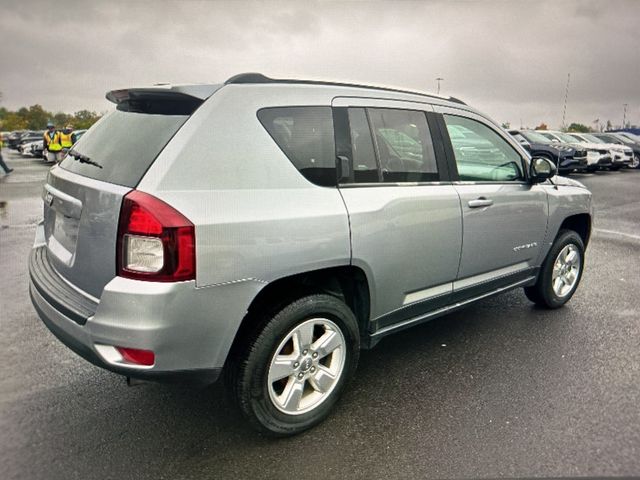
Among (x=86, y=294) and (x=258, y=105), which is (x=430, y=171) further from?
(x=86, y=294)

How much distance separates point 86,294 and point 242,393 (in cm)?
89

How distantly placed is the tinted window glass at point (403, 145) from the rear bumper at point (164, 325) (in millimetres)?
1204

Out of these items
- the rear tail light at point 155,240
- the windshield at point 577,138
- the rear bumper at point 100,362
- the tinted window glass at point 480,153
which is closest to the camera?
the rear tail light at point 155,240

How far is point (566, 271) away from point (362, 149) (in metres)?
2.76

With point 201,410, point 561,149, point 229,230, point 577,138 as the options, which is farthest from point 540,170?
point 577,138

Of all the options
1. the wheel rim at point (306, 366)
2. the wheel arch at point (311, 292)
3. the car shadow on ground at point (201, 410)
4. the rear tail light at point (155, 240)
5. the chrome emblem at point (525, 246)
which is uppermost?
the rear tail light at point (155, 240)

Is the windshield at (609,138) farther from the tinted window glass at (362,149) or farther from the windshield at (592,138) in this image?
the tinted window glass at (362,149)

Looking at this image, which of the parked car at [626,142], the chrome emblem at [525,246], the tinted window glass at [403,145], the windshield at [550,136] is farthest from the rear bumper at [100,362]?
the parked car at [626,142]

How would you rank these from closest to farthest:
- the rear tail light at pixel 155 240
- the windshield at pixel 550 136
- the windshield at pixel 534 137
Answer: the rear tail light at pixel 155 240, the windshield at pixel 534 137, the windshield at pixel 550 136

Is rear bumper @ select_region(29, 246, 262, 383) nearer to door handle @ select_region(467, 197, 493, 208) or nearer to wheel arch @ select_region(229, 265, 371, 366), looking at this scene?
wheel arch @ select_region(229, 265, 371, 366)

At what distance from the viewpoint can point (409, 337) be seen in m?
3.88

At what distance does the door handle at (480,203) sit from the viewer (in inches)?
130

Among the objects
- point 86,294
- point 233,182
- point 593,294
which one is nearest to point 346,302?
point 233,182

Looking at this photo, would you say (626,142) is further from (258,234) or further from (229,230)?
(229,230)
